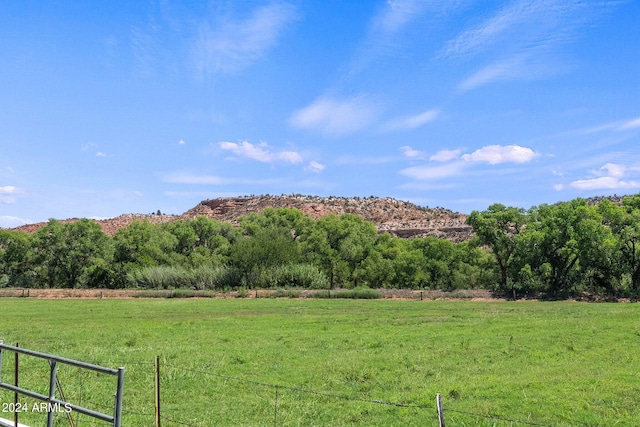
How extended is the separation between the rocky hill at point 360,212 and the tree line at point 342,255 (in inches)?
1406

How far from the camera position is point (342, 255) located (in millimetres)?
75938

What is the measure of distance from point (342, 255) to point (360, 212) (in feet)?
205

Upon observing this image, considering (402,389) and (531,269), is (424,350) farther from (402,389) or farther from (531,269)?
(531,269)

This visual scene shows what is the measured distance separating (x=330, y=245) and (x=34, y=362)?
→ 60.3 metres

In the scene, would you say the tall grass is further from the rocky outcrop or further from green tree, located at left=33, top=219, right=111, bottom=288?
the rocky outcrop

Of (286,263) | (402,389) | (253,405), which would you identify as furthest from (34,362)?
(286,263)

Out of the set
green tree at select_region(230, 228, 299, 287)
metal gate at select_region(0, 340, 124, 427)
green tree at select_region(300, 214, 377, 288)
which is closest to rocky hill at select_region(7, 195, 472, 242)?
green tree at select_region(300, 214, 377, 288)

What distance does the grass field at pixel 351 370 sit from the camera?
1230 centimetres

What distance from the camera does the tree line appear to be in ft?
186

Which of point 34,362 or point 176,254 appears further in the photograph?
point 176,254

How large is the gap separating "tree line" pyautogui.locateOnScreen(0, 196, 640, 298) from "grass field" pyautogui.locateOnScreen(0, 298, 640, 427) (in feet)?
88.4

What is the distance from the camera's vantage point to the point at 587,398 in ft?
43.3

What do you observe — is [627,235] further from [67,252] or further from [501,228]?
[67,252]

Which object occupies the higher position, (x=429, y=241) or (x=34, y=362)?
(x=429, y=241)
